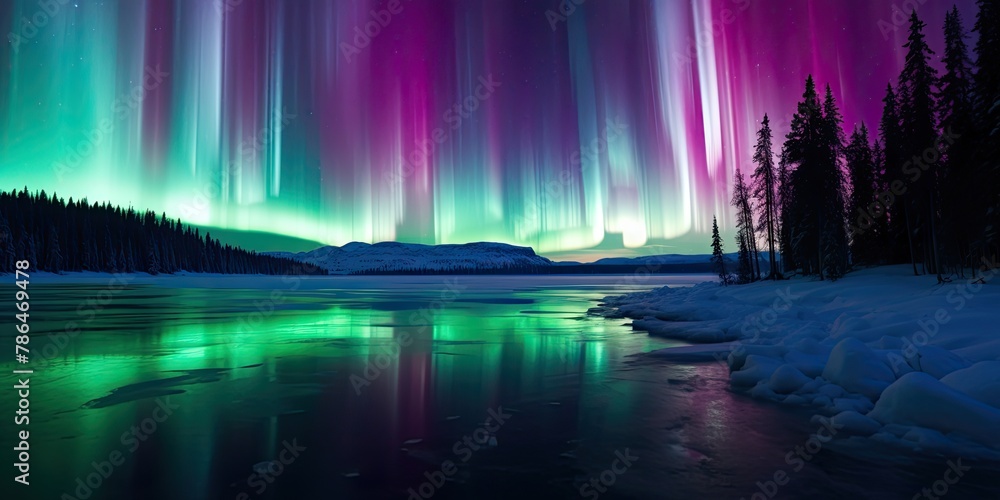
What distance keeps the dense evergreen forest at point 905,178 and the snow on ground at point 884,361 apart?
11.4m

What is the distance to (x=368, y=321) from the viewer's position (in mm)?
26016

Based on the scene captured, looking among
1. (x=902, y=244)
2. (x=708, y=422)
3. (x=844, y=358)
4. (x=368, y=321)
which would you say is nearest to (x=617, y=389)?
(x=708, y=422)

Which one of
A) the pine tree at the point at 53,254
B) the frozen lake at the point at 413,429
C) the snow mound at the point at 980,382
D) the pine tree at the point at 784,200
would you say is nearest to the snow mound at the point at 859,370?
the snow mound at the point at 980,382

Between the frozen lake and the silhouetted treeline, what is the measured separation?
376ft

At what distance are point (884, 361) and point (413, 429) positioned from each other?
33.4 ft

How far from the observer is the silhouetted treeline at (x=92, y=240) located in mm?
99744

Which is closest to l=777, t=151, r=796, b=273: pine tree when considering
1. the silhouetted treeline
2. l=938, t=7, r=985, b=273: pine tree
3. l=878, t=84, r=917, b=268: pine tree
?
l=878, t=84, r=917, b=268: pine tree

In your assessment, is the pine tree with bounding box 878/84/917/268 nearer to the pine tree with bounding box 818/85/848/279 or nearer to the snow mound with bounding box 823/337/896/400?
the pine tree with bounding box 818/85/848/279

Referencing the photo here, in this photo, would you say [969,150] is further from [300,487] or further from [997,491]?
[300,487]

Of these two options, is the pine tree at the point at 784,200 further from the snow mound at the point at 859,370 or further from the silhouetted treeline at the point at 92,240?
the silhouetted treeline at the point at 92,240

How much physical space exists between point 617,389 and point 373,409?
16.7ft

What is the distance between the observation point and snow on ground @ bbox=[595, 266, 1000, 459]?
7.52 meters

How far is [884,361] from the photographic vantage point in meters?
10.8

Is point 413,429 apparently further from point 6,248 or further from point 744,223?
point 6,248
